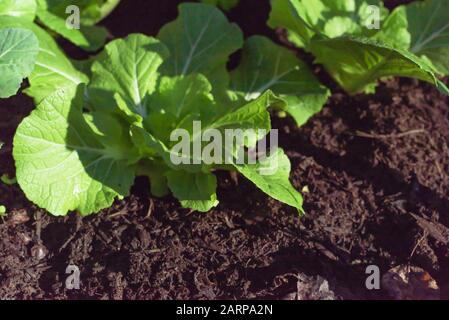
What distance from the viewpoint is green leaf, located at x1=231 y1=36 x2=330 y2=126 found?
3256mm

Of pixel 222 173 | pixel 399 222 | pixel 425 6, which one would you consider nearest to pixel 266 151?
pixel 222 173

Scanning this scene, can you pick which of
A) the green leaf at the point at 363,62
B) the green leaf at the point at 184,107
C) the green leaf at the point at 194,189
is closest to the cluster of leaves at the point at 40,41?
the green leaf at the point at 184,107

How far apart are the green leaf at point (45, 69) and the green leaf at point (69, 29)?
0.27ft

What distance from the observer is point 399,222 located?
9.55 ft

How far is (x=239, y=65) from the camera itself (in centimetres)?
333

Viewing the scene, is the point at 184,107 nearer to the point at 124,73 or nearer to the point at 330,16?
the point at 124,73

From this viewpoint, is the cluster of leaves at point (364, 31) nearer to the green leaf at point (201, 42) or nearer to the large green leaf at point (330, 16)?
the large green leaf at point (330, 16)

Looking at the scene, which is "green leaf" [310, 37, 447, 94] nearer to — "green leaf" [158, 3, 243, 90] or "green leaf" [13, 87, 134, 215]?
A: "green leaf" [158, 3, 243, 90]

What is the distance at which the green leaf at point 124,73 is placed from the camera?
2973 millimetres

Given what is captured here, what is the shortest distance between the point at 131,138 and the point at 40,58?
54 centimetres

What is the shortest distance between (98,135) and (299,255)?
0.99m

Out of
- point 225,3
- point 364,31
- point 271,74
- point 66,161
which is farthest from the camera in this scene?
point 225,3

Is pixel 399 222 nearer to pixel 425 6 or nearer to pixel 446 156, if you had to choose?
pixel 446 156

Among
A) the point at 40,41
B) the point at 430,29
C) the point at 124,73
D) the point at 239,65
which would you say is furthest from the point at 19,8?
the point at 430,29
